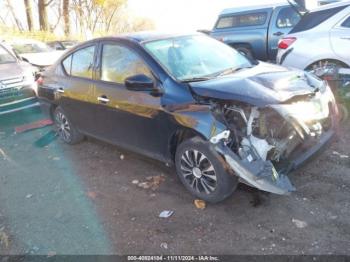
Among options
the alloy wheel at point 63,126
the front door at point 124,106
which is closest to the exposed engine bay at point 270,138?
the front door at point 124,106

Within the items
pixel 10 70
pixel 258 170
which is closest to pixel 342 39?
pixel 258 170

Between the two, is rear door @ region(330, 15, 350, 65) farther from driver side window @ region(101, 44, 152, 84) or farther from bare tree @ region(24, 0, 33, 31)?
bare tree @ region(24, 0, 33, 31)

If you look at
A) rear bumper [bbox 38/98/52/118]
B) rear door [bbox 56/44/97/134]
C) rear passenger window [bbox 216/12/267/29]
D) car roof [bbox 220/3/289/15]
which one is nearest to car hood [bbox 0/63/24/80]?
rear bumper [bbox 38/98/52/118]

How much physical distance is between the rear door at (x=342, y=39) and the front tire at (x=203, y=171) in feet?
11.9

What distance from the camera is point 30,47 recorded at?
13.2m

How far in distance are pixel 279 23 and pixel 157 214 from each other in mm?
7609

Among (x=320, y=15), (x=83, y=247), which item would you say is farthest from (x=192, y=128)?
(x=320, y=15)

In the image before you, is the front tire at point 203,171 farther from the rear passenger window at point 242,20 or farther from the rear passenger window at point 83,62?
the rear passenger window at point 242,20

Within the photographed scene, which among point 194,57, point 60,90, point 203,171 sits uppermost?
point 194,57

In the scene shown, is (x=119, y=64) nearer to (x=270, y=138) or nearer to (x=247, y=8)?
(x=270, y=138)

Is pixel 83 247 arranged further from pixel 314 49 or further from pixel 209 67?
pixel 314 49

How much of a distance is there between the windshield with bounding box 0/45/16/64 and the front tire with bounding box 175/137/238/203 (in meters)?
6.01

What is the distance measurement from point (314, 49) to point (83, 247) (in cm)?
494

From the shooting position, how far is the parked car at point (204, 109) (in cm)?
361
